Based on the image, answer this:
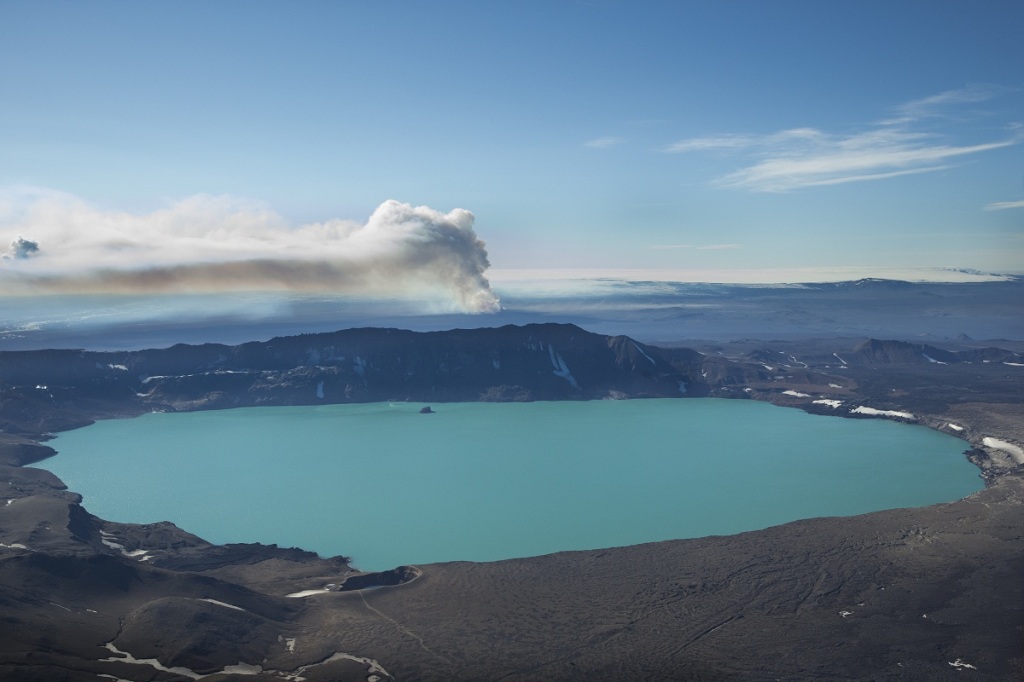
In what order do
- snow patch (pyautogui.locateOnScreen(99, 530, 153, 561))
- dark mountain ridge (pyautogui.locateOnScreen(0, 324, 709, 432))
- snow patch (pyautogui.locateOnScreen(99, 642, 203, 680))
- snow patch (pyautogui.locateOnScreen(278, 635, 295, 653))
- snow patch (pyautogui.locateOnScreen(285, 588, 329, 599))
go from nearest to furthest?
snow patch (pyautogui.locateOnScreen(99, 642, 203, 680))
snow patch (pyautogui.locateOnScreen(278, 635, 295, 653))
snow patch (pyautogui.locateOnScreen(285, 588, 329, 599))
snow patch (pyautogui.locateOnScreen(99, 530, 153, 561))
dark mountain ridge (pyautogui.locateOnScreen(0, 324, 709, 432))

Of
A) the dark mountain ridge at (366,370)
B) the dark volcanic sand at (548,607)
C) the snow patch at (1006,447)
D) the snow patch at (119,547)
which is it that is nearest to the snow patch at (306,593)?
the dark volcanic sand at (548,607)

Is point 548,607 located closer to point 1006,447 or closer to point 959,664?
point 959,664

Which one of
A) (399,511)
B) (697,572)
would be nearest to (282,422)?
(399,511)

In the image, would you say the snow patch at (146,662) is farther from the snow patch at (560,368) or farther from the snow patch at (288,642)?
the snow patch at (560,368)

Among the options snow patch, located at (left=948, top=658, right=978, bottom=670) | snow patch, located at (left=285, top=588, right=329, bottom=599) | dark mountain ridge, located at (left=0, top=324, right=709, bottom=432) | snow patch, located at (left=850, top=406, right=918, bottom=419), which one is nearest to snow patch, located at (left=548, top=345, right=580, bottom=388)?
dark mountain ridge, located at (left=0, top=324, right=709, bottom=432)

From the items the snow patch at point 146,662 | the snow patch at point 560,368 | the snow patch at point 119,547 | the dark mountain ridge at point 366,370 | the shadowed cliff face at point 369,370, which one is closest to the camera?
the snow patch at point 146,662

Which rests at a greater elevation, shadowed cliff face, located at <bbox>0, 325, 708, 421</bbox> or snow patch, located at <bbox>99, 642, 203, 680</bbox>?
shadowed cliff face, located at <bbox>0, 325, 708, 421</bbox>

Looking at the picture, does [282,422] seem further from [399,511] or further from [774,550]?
[774,550]

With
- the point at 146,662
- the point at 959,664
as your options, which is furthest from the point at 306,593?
the point at 959,664

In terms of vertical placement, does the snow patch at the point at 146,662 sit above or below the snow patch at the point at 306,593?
above

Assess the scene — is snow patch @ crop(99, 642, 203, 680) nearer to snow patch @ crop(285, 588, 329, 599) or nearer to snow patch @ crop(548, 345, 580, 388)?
snow patch @ crop(285, 588, 329, 599)
